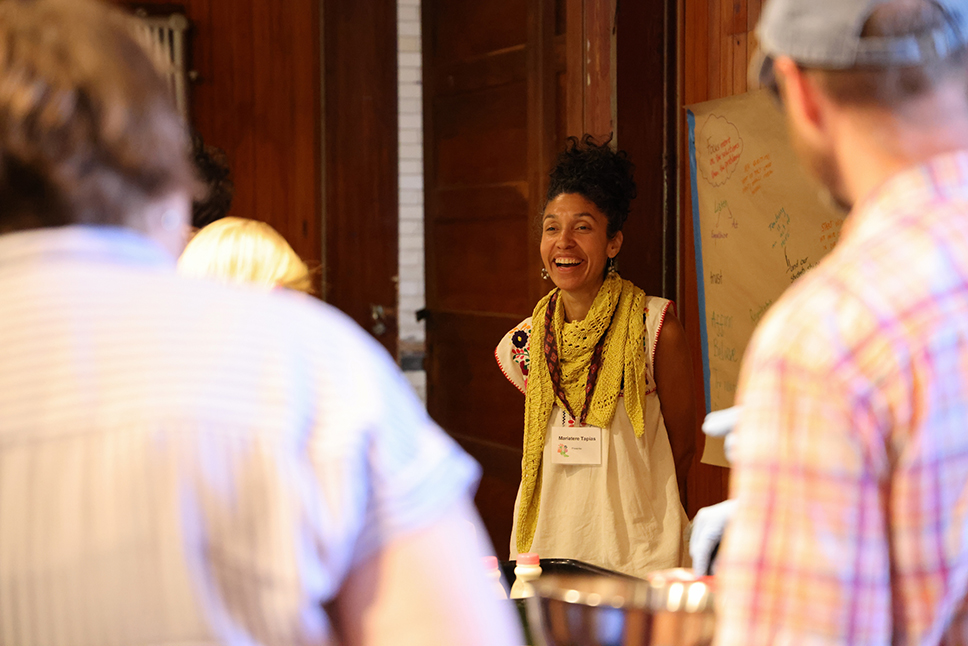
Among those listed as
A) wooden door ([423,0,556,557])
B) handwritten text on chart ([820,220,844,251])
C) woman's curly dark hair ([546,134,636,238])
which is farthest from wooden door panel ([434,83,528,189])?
handwritten text on chart ([820,220,844,251])

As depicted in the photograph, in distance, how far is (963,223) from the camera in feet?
2.31

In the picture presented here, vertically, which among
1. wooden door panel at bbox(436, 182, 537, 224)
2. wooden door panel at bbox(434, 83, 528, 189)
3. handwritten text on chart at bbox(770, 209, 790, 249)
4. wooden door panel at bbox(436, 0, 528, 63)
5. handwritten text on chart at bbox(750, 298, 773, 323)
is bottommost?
handwritten text on chart at bbox(750, 298, 773, 323)

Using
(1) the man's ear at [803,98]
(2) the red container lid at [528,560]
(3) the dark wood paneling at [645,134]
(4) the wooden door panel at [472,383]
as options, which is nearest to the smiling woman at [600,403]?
(3) the dark wood paneling at [645,134]

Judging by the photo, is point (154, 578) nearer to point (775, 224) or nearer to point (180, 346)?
point (180, 346)

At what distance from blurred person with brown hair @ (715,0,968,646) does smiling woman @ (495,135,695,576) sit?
76.0 inches

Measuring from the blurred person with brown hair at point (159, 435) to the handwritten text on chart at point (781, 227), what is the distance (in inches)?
101

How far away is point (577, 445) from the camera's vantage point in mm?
2691

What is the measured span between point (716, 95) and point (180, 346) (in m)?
3.02

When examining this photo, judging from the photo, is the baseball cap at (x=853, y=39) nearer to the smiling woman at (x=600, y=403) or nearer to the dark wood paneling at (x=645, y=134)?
the smiling woman at (x=600, y=403)

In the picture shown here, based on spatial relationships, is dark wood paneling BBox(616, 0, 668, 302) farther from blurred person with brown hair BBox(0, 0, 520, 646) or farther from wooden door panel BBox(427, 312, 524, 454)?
blurred person with brown hair BBox(0, 0, 520, 646)

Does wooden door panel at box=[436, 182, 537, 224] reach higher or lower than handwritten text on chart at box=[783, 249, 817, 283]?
higher

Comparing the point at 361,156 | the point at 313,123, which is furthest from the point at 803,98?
the point at 313,123

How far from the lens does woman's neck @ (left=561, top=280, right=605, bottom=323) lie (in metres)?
2.91

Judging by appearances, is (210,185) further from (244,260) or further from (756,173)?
(756,173)
